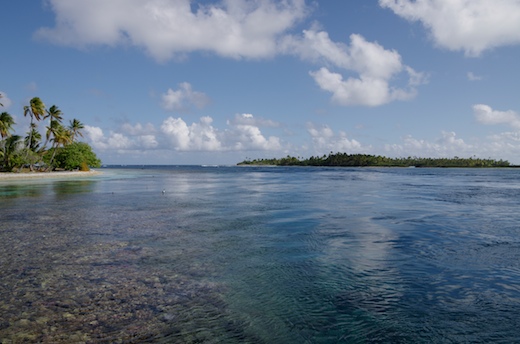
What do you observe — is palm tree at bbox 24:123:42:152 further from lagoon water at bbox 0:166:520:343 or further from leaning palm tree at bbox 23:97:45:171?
lagoon water at bbox 0:166:520:343

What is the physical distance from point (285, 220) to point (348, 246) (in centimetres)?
746

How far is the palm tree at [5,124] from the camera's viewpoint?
75312 millimetres

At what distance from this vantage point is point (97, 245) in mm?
14938

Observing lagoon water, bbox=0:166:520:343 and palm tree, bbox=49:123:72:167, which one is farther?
palm tree, bbox=49:123:72:167

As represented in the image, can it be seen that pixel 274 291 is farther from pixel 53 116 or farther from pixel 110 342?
pixel 53 116

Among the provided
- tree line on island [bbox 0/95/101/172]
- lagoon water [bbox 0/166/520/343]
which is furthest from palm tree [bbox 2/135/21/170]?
lagoon water [bbox 0/166/520/343]

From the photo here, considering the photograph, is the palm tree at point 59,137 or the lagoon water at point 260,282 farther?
the palm tree at point 59,137

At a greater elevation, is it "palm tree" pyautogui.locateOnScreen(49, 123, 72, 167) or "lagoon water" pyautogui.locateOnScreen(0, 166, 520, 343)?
"palm tree" pyautogui.locateOnScreen(49, 123, 72, 167)

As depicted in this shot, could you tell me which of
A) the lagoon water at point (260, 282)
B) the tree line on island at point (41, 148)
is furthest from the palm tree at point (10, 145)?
the lagoon water at point (260, 282)

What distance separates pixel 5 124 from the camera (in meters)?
75.9

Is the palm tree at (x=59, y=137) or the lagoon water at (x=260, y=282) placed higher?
the palm tree at (x=59, y=137)

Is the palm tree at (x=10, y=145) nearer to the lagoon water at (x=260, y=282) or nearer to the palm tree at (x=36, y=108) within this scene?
the palm tree at (x=36, y=108)

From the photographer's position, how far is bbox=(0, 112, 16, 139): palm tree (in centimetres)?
7531

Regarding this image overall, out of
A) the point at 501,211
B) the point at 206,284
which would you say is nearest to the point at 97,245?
the point at 206,284
